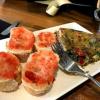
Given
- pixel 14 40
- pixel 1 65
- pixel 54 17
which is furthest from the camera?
pixel 54 17

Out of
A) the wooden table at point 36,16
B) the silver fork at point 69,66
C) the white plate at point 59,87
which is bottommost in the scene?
the wooden table at point 36,16

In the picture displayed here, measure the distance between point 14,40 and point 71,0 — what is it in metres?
0.48

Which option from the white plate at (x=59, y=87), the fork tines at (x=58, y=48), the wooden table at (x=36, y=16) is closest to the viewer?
the white plate at (x=59, y=87)

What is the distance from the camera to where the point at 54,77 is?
646 millimetres

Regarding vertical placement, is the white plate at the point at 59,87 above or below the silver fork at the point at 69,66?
below

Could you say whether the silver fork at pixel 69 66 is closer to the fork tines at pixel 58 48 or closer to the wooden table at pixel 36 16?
the fork tines at pixel 58 48

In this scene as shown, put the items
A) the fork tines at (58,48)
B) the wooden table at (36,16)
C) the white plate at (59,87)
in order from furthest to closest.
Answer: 1. the wooden table at (36,16)
2. the fork tines at (58,48)
3. the white plate at (59,87)

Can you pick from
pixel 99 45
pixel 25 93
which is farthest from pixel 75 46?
pixel 25 93

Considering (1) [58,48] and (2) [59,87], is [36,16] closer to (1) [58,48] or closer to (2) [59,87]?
(1) [58,48]

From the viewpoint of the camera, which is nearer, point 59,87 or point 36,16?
point 59,87

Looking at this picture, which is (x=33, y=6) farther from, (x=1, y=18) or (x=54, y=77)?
(x=54, y=77)

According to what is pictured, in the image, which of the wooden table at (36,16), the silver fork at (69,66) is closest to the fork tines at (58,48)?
the silver fork at (69,66)

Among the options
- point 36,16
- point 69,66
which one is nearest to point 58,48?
point 69,66

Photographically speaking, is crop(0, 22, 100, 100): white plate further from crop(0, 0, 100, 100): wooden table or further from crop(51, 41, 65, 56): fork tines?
crop(0, 0, 100, 100): wooden table
